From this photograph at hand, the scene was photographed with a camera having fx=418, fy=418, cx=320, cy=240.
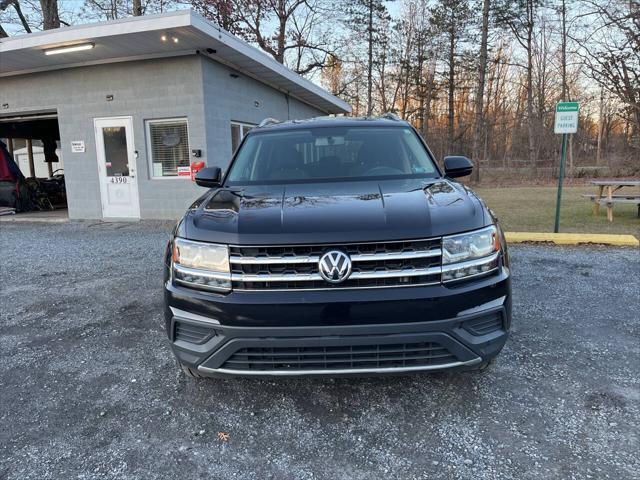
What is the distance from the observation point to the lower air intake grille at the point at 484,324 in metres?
2.09

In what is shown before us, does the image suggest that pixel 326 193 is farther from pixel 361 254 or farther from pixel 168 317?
pixel 168 317

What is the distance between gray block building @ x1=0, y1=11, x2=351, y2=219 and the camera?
896 cm

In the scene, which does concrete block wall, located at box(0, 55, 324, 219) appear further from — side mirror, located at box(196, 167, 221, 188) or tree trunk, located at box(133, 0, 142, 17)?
tree trunk, located at box(133, 0, 142, 17)

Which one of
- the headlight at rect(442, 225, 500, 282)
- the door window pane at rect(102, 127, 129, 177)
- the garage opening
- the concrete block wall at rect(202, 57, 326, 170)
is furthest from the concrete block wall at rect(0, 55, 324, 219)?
the headlight at rect(442, 225, 500, 282)

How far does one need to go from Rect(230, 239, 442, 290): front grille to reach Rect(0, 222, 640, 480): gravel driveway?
2.81 feet

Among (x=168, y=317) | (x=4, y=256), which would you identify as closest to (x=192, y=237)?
(x=168, y=317)

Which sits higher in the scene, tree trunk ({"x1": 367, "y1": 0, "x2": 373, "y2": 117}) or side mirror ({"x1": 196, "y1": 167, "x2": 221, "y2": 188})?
tree trunk ({"x1": 367, "y1": 0, "x2": 373, "y2": 117})

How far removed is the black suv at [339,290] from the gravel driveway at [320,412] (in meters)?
0.43

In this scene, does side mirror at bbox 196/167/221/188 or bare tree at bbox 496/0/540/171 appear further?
bare tree at bbox 496/0/540/171

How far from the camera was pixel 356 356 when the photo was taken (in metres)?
2.06

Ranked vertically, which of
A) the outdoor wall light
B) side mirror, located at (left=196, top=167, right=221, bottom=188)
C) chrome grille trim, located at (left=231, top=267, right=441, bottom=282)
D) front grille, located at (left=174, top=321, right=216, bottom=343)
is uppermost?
the outdoor wall light

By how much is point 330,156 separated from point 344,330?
6.00 feet

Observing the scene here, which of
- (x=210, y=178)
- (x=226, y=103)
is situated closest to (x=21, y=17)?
(x=226, y=103)

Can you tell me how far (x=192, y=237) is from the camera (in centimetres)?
224
